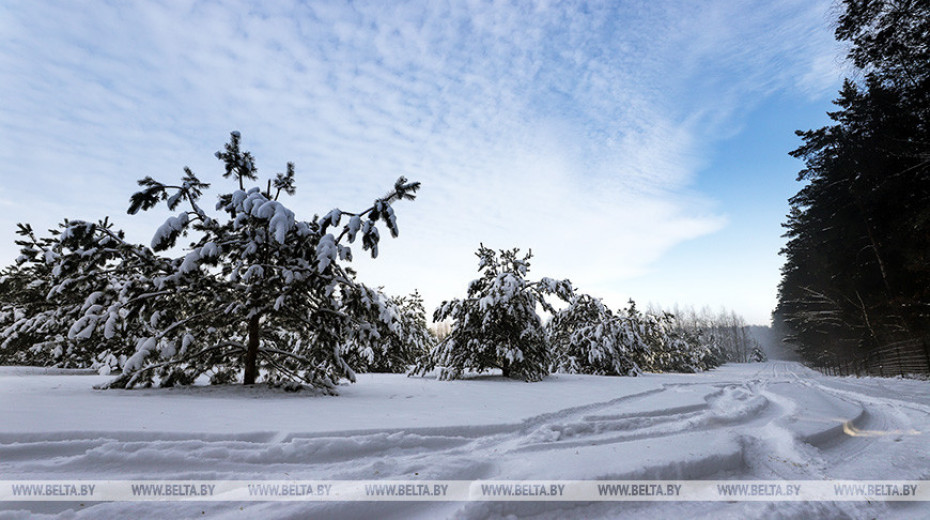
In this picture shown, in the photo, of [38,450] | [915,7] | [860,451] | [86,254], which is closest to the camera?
[38,450]

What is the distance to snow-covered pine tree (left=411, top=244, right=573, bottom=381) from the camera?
10.9m

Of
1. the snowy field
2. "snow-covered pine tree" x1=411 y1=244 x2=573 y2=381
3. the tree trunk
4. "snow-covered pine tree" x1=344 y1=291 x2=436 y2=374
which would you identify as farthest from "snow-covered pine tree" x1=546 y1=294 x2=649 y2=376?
the tree trunk

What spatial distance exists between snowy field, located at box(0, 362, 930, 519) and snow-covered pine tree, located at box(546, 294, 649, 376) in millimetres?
10731

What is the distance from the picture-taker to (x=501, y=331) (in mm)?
11281

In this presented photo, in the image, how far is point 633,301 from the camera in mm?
20656

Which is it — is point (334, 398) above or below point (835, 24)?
below

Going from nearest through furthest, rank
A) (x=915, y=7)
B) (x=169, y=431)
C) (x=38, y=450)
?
(x=38, y=450), (x=169, y=431), (x=915, y=7)

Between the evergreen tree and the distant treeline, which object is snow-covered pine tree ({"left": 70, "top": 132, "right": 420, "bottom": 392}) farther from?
the distant treeline

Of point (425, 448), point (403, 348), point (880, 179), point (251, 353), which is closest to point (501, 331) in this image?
point (403, 348)

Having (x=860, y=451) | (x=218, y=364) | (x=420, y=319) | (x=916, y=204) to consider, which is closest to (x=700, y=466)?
(x=860, y=451)

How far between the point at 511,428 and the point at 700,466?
1674mm

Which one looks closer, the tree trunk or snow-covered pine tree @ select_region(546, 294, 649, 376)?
the tree trunk

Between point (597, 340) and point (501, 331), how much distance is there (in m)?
7.10

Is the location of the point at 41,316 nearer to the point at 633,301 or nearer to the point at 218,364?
the point at 218,364
